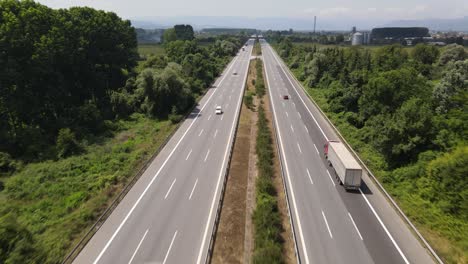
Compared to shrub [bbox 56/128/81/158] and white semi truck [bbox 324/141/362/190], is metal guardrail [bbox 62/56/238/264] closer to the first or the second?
shrub [bbox 56/128/81/158]

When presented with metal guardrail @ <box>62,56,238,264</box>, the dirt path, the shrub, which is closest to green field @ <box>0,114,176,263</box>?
metal guardrail @ <box>62,56,238,264</box>

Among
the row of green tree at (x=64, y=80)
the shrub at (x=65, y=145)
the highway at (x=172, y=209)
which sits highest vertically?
the row of green tree at (x=64, y=80)

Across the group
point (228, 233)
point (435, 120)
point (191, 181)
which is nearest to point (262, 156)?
point (191, 181)

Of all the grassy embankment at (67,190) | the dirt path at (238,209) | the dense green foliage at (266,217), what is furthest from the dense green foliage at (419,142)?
the grassy embankment at (67,190)

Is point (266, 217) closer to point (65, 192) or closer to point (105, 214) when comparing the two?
point (105, 214)

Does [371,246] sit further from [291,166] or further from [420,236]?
[291,166]

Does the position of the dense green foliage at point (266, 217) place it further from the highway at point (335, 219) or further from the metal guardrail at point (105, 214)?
the metal guardrail at point (105, 214)
